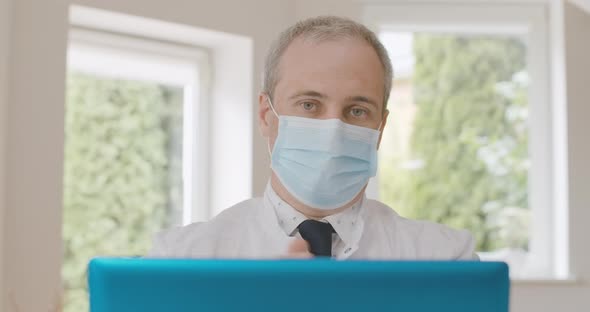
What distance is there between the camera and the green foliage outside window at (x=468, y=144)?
387 cm

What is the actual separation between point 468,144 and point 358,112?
2.67 metres

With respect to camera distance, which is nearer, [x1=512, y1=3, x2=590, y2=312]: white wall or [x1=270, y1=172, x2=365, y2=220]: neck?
[x1=270, y1=172, x2=365, y2=220]: neck

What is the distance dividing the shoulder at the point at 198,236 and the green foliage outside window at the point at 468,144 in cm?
256

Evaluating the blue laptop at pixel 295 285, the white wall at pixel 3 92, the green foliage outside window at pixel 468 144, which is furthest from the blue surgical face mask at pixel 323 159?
the green foliage outside window at pixel 468 144

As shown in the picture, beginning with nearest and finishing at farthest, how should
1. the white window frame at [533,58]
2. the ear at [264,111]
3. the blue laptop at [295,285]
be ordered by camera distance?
the blue laptop at [295,285] → the ear at [264,111] → the white window frame at [533,58]

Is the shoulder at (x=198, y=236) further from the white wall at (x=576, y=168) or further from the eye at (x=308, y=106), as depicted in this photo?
the white wall at (x=576, y=168)

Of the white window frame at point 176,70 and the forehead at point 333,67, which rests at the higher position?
the white window frame at point 176,70

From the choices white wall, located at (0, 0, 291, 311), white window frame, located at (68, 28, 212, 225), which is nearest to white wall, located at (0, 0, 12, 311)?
white wall, located at (0, 0, 291, 311)

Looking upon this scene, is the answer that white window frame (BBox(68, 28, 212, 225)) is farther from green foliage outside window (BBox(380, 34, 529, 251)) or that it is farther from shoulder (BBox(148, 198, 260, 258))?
shoulder (BBox(148, 198, 260, 258))

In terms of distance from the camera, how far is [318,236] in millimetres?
1266

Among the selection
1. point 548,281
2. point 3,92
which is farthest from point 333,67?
point 548,281

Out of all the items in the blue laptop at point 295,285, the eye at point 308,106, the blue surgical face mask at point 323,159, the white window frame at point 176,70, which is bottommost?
the blue laptop at point 295,285

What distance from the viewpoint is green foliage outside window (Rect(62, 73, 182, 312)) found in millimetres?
3248

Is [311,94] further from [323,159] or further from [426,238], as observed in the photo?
[426,238]
